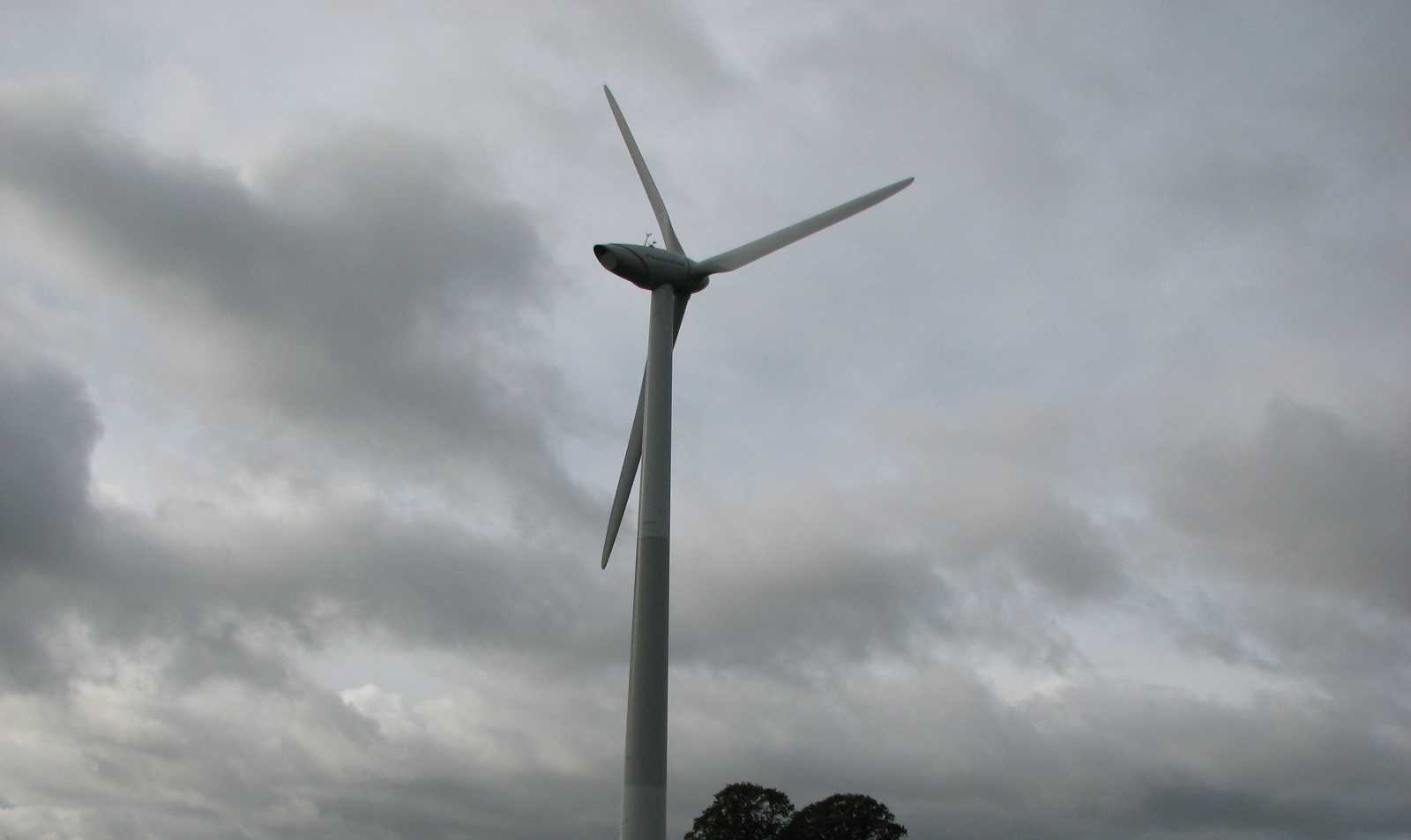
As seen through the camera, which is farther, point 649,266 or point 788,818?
point 788,818

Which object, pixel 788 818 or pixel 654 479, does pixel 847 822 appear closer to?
pixel 788 818

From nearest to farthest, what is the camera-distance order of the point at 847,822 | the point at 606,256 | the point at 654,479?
1. the point at 654,479
2. the point at 606,256
3. the point at 847,822

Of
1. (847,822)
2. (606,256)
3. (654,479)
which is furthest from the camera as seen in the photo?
(847,822)

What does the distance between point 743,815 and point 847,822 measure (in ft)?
41.0

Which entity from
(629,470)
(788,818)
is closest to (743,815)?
(788,818)

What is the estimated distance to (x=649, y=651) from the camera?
50938 mm

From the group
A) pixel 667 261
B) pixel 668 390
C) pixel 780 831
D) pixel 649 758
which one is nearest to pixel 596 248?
pixel 667 261

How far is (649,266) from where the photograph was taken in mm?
60625

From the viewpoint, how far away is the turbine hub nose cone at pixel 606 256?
195 ft

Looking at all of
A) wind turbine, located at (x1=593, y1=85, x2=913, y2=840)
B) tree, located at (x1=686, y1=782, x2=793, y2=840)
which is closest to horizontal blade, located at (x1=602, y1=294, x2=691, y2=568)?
wind turbine, located at (x1=593, y1=85, x2=913, y2=840)

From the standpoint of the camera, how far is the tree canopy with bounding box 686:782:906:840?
469 feet

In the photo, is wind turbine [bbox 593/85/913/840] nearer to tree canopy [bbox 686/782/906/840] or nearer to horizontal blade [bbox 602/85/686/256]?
horizontal blade [bbox 602/85/686/256]

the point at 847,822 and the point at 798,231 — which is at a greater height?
the point at 798,231

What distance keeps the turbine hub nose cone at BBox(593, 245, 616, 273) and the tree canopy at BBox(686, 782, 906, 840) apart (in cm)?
10140
